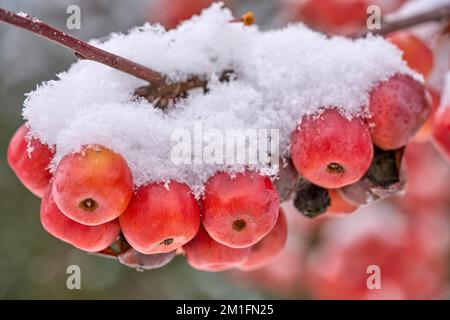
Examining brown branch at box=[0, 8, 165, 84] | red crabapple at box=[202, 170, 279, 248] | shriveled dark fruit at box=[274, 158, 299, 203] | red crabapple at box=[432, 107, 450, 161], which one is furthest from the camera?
red crabapple at box=[432, 107, 450, 161]

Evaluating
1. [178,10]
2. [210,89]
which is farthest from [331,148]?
[178,10]

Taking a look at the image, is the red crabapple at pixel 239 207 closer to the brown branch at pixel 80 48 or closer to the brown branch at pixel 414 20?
the brown branch at pixel 80 48

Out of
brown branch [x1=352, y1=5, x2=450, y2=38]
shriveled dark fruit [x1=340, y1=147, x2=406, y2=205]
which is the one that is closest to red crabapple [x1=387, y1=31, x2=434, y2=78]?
brown branch [x1=352, y1=5, x2=450, y2=38]

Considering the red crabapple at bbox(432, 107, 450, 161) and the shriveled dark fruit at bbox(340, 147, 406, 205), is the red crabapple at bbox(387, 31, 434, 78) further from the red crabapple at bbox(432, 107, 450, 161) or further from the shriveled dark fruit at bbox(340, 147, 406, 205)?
the shriveled dark fruit at bbox(340, 147, 406, 205)

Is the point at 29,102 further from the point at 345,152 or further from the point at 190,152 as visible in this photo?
the point at 345,152

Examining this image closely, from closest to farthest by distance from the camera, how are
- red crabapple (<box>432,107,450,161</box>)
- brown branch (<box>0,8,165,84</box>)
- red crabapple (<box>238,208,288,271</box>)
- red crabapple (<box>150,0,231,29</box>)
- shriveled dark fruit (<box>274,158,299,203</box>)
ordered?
brown branch (<box>0,8,165,84</box>) < shriveled dark fruit (<box>274,158,299,203</box>) < red crabapple (<box>238,208,288,271</box>) < red crabapple (<box>432,107,450,161</box>) < red crabapple (<box>150,0,231,29</box>)

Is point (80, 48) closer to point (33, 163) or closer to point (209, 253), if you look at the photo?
point (33, 163)
